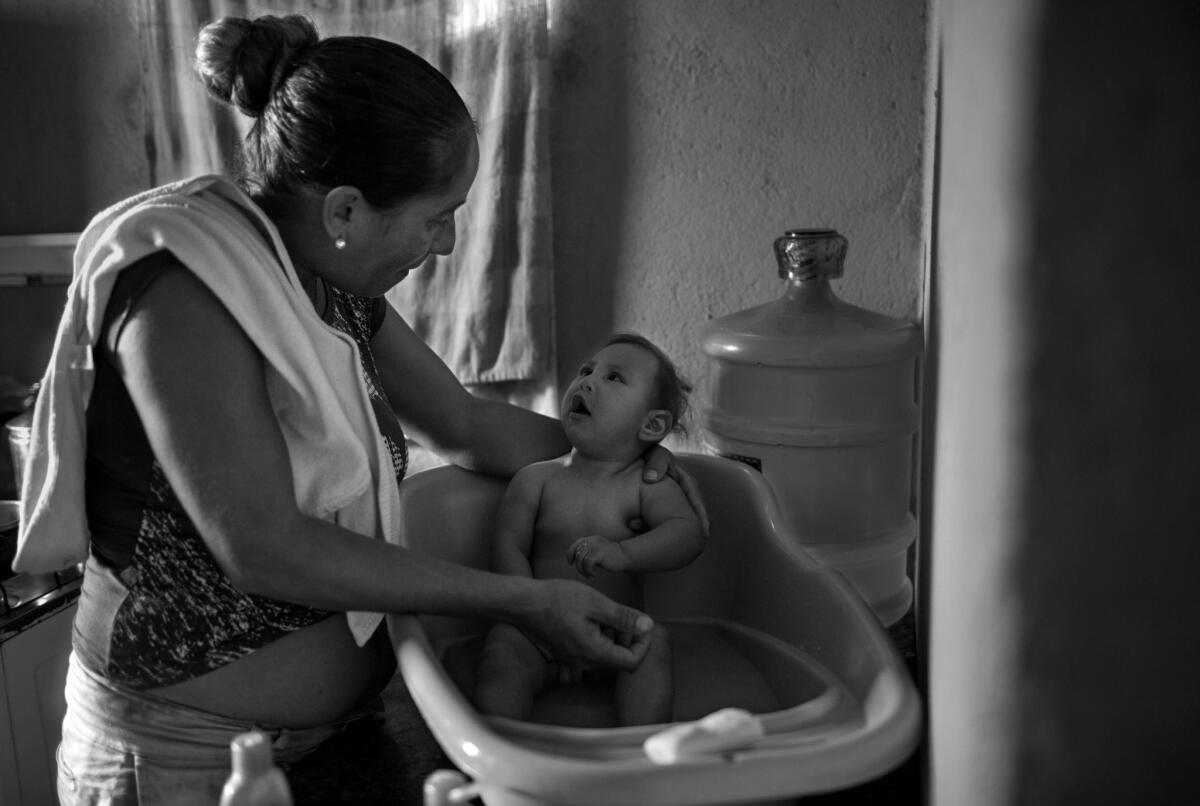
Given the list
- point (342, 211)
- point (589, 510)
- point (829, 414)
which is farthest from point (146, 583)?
point (829, 414)

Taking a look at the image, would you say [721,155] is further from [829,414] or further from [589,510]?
[589,510]

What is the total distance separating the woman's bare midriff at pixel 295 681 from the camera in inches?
44.3

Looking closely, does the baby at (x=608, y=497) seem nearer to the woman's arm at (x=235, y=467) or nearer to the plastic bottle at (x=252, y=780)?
the woman's arm at (x=235, y=467)

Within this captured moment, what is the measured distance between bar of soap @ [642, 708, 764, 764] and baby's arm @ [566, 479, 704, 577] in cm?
51

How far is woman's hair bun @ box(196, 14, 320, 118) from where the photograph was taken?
1.17 m

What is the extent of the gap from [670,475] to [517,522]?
21 centimetres

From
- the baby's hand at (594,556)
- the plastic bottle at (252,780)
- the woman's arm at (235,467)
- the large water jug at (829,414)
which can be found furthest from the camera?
the large water jug at (829,414)

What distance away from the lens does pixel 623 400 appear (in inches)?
56.9

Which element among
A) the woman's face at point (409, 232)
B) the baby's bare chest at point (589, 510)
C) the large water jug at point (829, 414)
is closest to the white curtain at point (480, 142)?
the large water jug at point (829, 414)

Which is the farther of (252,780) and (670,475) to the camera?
(670,475)

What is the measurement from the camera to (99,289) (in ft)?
3.33

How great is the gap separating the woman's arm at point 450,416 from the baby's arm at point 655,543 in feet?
0.76

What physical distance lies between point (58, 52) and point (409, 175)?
6.90 ft

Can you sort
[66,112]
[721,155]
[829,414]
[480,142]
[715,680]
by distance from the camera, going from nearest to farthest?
[715,680] → [829,414] → [721,155] → [480,142] → [66,112]
